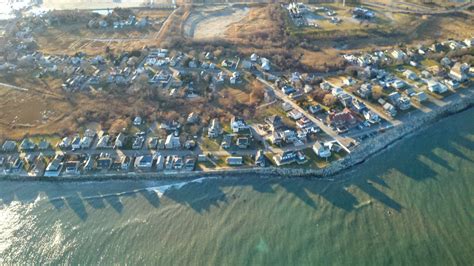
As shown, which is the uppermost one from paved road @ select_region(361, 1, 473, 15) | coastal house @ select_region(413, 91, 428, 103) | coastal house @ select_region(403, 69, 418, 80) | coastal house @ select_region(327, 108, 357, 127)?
paved road @ select_region(361, 1, 473, 15)

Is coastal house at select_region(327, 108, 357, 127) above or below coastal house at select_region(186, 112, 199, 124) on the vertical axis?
above

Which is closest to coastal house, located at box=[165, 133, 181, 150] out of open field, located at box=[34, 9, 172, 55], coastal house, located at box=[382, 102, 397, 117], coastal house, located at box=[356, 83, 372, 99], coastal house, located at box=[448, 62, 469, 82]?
coastal house, located at box=[356, 83, 372, 99]

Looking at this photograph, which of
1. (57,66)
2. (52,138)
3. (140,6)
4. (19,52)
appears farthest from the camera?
(140,6)

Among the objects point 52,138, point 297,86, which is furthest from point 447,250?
point 52,138

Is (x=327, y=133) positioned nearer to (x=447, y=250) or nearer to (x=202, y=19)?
(x=447, y=250)

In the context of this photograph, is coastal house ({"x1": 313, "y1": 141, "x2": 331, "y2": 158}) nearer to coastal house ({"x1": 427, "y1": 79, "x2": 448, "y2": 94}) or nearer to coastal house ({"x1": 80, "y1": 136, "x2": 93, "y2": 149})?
coastal house ({"x1": 427, "y1": 79, "x2": 448, "y2": 94})

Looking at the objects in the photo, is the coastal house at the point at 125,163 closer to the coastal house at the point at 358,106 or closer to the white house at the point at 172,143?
the white house at the point at 172,143

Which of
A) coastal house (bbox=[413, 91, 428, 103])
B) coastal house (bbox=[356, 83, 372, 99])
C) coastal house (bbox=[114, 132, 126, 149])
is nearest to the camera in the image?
coastal house (bbox=[114, 132, 126, 149])
